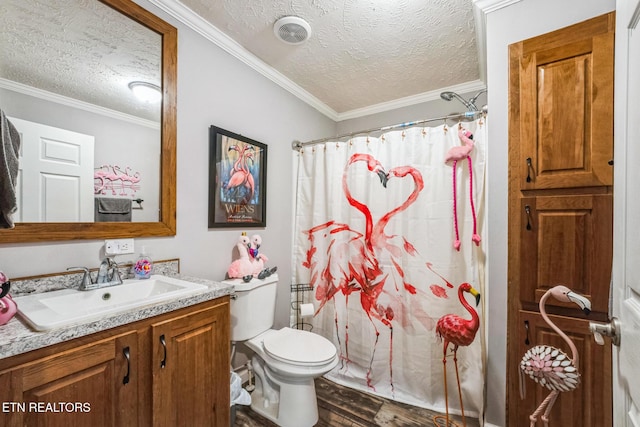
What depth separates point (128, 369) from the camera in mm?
902

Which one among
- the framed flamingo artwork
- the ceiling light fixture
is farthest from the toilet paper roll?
the ceiling light fixture

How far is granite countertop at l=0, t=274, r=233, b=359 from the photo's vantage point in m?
0.69

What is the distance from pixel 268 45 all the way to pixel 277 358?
1.94 m

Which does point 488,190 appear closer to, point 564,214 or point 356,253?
point 564,214

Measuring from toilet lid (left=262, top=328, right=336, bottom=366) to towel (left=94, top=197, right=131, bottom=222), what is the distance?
103 cm

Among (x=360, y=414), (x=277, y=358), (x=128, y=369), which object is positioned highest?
(x=128, y=369)

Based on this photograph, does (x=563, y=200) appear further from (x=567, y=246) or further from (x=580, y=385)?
(x=580, y=385)

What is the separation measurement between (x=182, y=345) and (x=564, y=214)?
169cm

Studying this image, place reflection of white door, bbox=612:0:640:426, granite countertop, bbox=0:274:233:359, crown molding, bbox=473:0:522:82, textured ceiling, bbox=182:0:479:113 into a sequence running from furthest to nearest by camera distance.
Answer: textured ceiling, bbox=182:0:479:113 < crown molding, bbox=473:0:522:82 < granite countertop, bbox=0:274:233:359 < reflection of white door, bbox=612:0:640:426

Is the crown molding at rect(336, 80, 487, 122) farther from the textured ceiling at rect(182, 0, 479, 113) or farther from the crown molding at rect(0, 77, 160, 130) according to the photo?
the crown molding at rect(0, 77, 160, 130)

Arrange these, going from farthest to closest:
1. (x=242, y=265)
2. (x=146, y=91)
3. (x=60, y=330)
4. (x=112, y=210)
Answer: (x=242, y=265) → (x=146, y=91) → (x=112, y=210) → (x=60, y=330)

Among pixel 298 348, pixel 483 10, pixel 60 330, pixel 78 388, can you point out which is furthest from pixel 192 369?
pixel 483 10

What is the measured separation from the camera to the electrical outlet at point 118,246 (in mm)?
1253

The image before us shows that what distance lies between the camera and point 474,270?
5.21 ft
